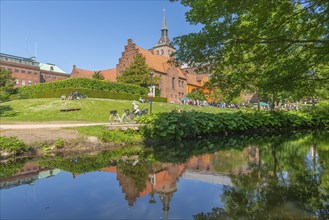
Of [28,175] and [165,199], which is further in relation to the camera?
[28,175]

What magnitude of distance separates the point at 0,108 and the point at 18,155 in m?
21.5

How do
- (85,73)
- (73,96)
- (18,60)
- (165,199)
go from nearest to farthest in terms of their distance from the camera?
(165,199) < (73,96) < (85,73) < (18,60)

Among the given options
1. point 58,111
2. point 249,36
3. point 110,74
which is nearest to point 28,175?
point 249,36

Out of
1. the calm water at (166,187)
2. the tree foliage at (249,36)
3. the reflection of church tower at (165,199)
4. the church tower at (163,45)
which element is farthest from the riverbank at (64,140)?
the church tower at (163,45)

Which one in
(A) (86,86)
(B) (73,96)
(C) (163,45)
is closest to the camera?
(B) (73,96)

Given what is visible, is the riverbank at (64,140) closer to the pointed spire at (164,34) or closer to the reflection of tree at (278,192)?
the reflection of tree at (278,192)

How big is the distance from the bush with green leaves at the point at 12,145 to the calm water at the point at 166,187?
0.86 m

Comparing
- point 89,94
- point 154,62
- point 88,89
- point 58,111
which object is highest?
point 154,62

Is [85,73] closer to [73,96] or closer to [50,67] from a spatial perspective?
[50,67]

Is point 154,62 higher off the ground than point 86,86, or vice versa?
point 154,62

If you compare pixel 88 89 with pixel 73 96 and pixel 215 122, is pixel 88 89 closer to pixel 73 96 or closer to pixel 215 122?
pixel 73 96

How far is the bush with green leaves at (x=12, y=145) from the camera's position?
8906mm

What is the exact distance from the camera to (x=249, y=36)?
7969mm

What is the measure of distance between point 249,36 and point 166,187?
5399mm
